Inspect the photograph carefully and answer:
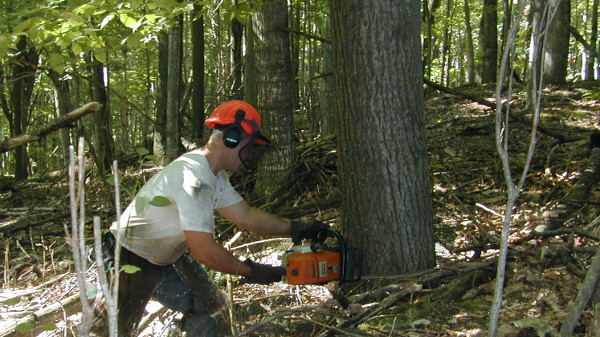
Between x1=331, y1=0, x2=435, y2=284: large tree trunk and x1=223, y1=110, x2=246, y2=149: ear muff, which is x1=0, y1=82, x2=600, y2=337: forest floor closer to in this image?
x1=331, y1=0, x2=435, y2=284: large tree trunk

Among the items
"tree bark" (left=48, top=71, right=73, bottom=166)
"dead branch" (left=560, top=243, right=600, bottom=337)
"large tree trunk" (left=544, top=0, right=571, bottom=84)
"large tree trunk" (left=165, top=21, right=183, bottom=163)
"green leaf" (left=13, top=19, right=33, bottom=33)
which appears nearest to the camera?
"dead branch" (left=560, top=243, right=600, bottom=337)

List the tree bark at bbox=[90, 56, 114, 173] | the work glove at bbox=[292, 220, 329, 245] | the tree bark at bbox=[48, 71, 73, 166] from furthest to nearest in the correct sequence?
the tree bark at bbox=[90, 56, 114, 173], the tree bark at bbox=[48, 71, 73, 166], the work glove at bbox=[292, 220, 329, 245]

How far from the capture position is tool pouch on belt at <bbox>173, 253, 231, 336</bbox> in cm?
355

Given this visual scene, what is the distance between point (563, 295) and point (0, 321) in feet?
12.1

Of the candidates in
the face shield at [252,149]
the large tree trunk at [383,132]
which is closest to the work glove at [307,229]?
the large tree trunk at [383,132]

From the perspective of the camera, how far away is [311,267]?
3404 mm

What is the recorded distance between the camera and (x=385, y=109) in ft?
11.2

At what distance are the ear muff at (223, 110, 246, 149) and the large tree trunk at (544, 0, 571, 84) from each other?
27.3 feet

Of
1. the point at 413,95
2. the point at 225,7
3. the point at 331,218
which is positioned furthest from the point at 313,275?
the point at 225,7

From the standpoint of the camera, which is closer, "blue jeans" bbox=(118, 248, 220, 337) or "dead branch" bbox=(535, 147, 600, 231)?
"blue jeans" bbox=(118, 248, 220, 337)

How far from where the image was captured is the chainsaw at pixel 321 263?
11.1 ft

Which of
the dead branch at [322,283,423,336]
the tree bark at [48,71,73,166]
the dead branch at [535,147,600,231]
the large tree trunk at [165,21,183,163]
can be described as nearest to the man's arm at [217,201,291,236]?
the dead branch at [322,283,423,336]

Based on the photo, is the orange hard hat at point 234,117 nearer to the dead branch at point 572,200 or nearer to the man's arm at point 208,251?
the man's arm at point 208,251

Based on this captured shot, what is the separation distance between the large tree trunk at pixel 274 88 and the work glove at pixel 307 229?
2471 millimetres
